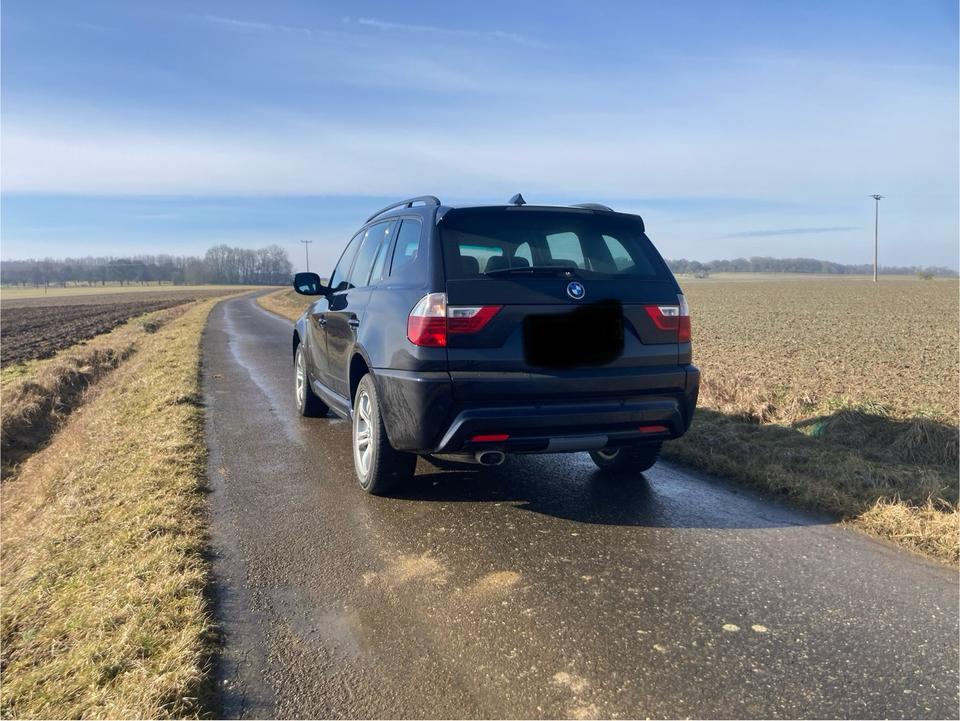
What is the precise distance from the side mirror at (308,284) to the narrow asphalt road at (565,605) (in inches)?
86.3

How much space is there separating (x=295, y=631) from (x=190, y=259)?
15226 centimetres

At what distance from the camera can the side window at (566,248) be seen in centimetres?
415

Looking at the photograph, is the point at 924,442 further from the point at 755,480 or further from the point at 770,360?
the point at 770,360

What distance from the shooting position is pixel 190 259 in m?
140

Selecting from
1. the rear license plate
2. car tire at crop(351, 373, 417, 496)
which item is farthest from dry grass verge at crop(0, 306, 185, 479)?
the rear license plate

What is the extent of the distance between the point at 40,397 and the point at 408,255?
30.9 ft

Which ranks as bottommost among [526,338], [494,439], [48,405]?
[48,405]

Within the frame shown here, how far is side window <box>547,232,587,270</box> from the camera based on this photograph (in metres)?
4.15

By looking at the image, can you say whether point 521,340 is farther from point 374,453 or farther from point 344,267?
point 344,267

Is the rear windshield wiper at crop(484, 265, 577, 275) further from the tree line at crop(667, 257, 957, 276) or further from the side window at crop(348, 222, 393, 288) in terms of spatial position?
the tree line at crop(667, 257, 957, 276)

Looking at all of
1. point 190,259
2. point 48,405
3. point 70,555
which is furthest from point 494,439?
point 190,259

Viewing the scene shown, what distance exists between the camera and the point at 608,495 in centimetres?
454

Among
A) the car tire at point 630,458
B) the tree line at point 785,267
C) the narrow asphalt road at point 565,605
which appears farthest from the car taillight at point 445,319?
the tree line at point 785,267

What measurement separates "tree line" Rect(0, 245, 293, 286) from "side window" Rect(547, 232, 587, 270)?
4751 inches
